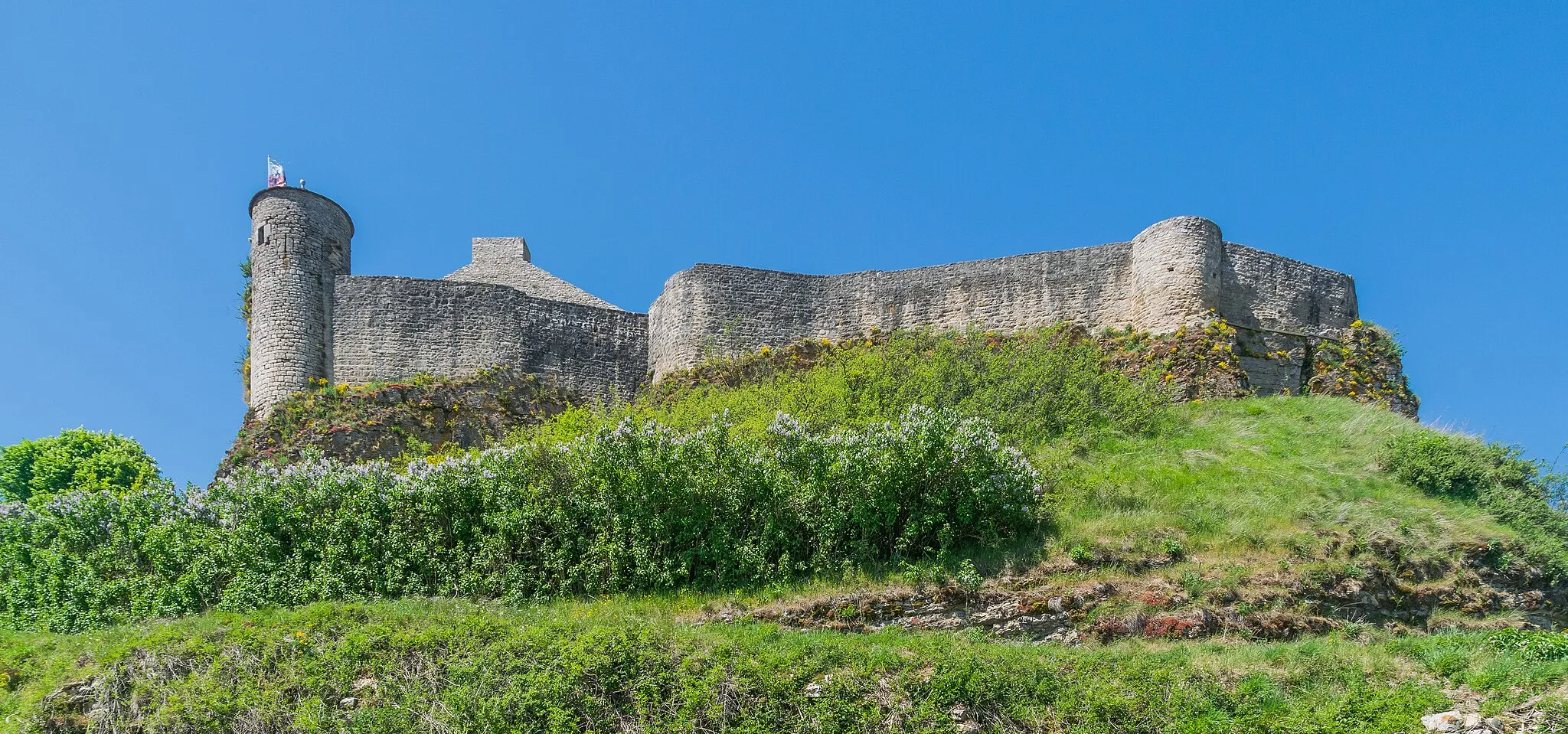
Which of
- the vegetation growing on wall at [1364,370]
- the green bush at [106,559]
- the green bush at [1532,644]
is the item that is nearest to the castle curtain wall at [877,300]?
the vegetation growing on wall at [1364,370]

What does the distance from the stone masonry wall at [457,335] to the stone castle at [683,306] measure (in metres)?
0.04

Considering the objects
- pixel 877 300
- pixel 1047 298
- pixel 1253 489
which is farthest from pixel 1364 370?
pixel 877 300

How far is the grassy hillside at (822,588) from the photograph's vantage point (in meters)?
11.1

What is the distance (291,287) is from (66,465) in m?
14.0

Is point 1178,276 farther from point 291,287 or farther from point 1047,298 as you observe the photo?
point 291,287

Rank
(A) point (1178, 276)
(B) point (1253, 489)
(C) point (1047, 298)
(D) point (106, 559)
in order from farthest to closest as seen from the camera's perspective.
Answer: (C) point (1047, 298) → (A) point (1178, 276) → (B) point (1253, 489) → (D) point (106, 559)

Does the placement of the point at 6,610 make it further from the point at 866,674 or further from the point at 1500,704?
the point at 1500,704

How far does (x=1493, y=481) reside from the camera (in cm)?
1662

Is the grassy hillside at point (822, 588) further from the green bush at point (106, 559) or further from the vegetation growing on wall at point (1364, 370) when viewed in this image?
the vegetation growing on wall at point (1364, 370)

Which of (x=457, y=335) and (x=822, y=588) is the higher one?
(x=457, y=335)

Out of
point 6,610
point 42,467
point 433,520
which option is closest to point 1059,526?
point 433,520

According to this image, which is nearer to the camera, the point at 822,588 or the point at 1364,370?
the point at 822,588

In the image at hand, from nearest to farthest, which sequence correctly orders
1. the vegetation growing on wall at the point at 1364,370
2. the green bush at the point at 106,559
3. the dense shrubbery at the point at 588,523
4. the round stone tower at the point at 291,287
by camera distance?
the dense shrubbery at the point at 588,523 < the green bush at the point at 106,559 < the vegetation growing on wall at the point at 1364,370 < the round stone tower at the point at 291,287

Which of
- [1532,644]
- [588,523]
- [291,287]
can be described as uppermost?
[291,287]
